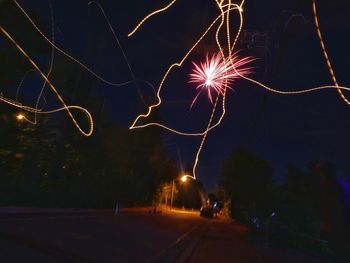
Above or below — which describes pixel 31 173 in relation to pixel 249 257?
above

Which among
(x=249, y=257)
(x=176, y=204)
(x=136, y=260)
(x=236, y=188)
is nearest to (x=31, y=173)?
(x=249, y=257)

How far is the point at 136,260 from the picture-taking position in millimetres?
11055

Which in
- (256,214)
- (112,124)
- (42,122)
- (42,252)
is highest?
(112,124)

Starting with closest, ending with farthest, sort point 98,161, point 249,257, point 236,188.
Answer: point 249,257, point 98,161, point 236,188

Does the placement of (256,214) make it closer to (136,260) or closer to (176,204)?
(136,260)

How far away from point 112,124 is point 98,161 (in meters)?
5.85

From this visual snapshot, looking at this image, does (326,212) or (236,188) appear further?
(236,188)

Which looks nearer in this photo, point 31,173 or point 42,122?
point 31,173

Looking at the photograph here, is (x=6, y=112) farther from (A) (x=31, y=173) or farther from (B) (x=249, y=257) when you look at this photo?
(B) (x=249, y=257)

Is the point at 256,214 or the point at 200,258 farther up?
the point at 256,214

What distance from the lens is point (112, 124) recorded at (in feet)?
155

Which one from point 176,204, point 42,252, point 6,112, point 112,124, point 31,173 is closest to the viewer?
point 42,252

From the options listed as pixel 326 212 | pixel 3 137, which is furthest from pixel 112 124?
pixel 326 212

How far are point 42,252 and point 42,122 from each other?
29.2 meters
